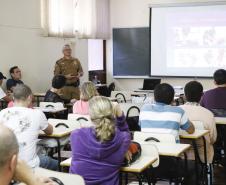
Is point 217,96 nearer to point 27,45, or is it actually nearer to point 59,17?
point 27,45

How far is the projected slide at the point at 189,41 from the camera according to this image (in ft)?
31.1

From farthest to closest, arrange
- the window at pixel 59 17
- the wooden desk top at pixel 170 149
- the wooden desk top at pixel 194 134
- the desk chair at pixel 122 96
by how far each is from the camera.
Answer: the window at pixel 59 17 → the desk chair at pixel 122 96 → the wooden desk top at pixel 194 134 → the wooden desk top at pixel 170 149

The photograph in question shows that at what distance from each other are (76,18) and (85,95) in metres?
4.72

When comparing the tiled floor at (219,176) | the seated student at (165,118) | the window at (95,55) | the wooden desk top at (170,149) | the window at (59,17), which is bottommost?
the tiled floor at (219,176)

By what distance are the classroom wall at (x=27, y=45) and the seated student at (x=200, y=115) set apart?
402 centimetres

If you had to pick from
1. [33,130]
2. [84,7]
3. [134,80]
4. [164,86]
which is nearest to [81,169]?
[33,130]

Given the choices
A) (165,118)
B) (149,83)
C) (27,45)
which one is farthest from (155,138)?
(149,83)

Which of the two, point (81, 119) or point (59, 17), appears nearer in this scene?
point (81, 119)

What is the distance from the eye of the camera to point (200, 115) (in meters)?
4.33

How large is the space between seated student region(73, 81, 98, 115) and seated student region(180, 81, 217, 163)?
1.14 m

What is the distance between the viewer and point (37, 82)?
27.2 ft

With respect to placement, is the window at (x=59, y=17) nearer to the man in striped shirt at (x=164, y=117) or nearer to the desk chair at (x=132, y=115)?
the desk chair at (x=132, y=115)

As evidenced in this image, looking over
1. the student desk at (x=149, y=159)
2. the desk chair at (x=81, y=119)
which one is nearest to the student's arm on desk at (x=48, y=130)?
the desk chair at (x=81, y=119)

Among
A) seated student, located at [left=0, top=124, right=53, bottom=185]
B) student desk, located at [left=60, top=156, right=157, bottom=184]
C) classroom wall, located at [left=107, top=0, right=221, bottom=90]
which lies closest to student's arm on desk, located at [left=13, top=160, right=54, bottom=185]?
seated student, located at [left=0, top=124, right=53, bottom=185]
